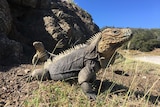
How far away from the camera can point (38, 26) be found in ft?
33.3

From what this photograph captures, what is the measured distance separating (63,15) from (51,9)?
0.64m

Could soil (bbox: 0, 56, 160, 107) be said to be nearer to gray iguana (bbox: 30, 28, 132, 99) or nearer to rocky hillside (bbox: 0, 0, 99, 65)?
gray iguana (bbox: 30, 28, 132, 99)

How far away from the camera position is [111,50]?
584 cm

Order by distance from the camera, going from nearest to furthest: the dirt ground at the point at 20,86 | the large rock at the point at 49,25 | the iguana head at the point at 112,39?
the dirt ground at the point at 20,86, the iguana head at the point at 112,39, the large rock at the point at 49,25

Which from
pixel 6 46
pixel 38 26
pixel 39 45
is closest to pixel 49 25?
pixel 38 26

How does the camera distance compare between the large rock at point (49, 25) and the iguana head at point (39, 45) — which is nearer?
the iguana head at point (39, 45)

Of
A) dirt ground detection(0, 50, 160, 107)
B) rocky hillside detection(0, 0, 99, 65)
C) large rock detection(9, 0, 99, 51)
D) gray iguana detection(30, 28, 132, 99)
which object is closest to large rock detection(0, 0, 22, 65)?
rocky hillside detection(0, 0, 99, 65)

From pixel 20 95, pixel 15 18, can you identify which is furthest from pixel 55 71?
pixel 15 18

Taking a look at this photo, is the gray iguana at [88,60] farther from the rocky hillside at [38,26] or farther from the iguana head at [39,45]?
the rocky hillside at [38,26]

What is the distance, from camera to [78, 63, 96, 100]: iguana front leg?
5.71 meters

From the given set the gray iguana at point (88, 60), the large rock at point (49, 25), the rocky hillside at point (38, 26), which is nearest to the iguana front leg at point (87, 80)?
the gray iguana at point (88, 60)

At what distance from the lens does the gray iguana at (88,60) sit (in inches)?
226

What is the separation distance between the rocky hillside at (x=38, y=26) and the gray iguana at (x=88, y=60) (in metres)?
2.03

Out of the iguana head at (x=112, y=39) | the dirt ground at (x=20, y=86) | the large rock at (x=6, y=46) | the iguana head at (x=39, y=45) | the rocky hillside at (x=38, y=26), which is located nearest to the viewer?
the dirt ground at (x=20, y=86)
